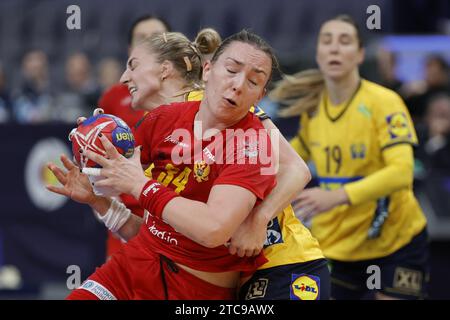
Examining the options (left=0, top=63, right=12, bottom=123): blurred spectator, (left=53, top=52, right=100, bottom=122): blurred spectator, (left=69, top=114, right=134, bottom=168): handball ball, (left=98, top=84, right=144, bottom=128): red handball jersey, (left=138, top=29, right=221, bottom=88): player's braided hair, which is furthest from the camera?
(left=0, top=63, right=12, bottom=123): blurred spectator

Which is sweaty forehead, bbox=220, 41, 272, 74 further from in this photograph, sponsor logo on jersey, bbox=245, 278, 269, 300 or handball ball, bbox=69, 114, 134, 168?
sponsor logo on jersey, bbox=245, 278, 269, 300

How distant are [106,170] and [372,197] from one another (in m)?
2.43

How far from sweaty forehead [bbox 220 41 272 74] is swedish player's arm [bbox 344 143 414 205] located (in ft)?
6.21

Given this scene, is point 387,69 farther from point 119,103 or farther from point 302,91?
point 119,103

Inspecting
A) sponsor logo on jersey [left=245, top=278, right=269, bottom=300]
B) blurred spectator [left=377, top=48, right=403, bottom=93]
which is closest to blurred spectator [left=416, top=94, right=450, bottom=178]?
blurred spectator [left=377, top=48, right=403, bottom=93]

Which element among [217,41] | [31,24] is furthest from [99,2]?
[217,41]

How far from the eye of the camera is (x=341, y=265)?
6.10m

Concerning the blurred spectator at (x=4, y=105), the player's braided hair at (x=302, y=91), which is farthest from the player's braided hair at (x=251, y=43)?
the blurred spectator at (x=4, y=105)

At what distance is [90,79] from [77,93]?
454mm

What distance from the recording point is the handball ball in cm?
375

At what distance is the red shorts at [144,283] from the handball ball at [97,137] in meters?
0.52

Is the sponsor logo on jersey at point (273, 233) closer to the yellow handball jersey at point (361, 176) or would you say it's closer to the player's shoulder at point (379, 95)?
A: the yellow handball jersey at point (361, 176)

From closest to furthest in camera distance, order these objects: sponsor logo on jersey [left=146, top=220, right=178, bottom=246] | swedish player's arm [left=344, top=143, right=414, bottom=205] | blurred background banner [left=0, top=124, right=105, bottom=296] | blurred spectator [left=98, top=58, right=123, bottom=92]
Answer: sponsor logo on jersey [left=146, top=220, right=178, bottom=246], swedish player's arm [left=344, top=143, right=414, bottom=205], blurred background banner [left=0, top=124, right=105, bottom=296], blurred spectator [left=98, top=58, right=123, bottom=92]

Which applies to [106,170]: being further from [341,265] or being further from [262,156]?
[341,265]
